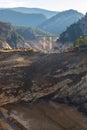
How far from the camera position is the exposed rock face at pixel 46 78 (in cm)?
9006

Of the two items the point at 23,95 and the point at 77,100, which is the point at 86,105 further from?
the point at 23,95

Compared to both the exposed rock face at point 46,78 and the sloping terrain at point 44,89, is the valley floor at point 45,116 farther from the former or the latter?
the exposed rock face at point 46,78

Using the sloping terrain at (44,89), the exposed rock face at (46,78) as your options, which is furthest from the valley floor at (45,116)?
the exposed rock face at (46,78)

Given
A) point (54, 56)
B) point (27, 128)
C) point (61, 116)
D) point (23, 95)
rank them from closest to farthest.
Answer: point (27, 128)
point (61, 116)
point (23, 95)
point (54, 56)

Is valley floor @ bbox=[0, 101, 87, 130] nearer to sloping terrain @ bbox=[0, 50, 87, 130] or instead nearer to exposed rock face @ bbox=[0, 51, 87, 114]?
sloping terrain @ bbox=[0, 50, 87, 130]

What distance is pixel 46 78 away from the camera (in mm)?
98125

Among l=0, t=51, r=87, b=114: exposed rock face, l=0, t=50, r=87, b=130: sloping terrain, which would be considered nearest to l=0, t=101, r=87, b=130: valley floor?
l=0, t=50, r=87, b=130: sloping terrain

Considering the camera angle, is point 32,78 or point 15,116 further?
point 32,78

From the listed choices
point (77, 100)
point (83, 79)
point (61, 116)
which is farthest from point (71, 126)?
point (83, 79)

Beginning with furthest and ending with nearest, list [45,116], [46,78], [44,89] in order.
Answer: [46,78] → [44,89] → [45,116]

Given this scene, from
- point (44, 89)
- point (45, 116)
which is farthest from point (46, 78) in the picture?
point (45, 116)

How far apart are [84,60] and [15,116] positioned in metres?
28.0

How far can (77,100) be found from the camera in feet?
285

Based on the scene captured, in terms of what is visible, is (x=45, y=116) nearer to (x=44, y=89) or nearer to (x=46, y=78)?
(x=44, y=89)
